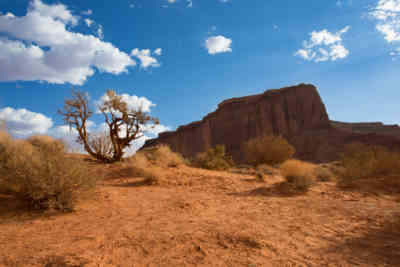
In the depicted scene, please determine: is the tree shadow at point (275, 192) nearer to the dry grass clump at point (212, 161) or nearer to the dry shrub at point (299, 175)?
the dry shrub at point (299, 175)

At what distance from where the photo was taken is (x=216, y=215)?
5301 mm

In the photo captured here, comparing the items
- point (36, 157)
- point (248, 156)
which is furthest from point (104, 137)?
point (248, 156)

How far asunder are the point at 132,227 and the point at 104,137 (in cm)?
1061

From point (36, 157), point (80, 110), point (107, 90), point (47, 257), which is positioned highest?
point (107, 90)

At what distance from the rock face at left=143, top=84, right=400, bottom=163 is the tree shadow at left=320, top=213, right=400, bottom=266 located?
32.3m

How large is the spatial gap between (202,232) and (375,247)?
103 inches

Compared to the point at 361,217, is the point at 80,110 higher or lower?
higher

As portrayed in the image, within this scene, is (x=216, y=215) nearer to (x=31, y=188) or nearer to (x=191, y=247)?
(x=191, y=247)

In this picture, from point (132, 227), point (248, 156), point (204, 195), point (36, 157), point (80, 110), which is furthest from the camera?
point (248, 156)

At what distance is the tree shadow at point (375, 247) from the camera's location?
10.1ft

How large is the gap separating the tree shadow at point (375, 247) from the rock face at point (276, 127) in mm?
32336

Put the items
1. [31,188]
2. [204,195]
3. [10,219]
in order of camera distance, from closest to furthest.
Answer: [10,219] → [31,188] → [204,195]

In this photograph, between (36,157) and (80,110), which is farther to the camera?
(80,110)

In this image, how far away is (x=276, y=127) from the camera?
49.0 m
